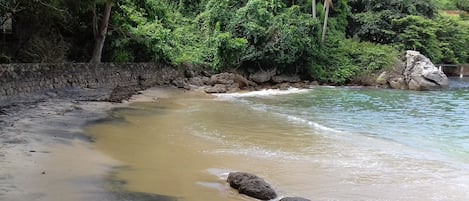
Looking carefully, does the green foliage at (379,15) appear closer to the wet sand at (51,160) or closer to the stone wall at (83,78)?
the stone wall at (83,78)

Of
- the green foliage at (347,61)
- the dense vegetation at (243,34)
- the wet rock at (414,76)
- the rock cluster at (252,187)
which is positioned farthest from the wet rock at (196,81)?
the rock cluster at (252,187)

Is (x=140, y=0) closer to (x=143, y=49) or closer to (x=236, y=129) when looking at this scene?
(x=143, y=49)

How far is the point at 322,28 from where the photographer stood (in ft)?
134

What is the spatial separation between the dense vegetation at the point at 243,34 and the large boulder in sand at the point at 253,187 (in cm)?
1146

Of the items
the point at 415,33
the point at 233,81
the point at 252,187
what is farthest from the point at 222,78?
the point at 415,33

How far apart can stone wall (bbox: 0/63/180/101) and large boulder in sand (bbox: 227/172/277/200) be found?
32.5 feet

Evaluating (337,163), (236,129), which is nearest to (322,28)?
(236,129)

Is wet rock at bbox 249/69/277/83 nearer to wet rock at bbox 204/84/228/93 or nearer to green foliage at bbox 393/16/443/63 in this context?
wet rock at bbox 204/84/228/93

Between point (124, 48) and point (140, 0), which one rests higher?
point (140, 0)

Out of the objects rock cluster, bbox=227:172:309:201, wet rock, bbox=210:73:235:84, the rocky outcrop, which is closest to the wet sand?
rock cluster, bbox=227:172:309:201

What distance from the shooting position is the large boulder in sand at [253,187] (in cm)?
736

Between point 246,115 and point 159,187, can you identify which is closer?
point 159,187

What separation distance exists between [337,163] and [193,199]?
4.27m

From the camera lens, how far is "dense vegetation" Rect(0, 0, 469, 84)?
1909 cm
